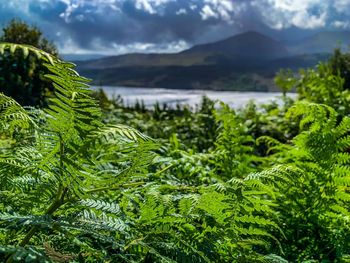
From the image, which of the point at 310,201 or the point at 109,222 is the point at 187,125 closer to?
the point at 310,201

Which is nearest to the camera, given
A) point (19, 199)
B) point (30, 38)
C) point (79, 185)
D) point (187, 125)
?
point (79, 185)

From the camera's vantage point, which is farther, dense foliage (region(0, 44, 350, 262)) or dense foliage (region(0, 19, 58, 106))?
dense foliage (region(0, 19, 58, 106))

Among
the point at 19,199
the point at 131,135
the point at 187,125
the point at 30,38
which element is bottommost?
the point at 187,125

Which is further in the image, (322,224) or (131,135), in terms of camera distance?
(322,224)

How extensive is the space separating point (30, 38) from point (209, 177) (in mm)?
8280

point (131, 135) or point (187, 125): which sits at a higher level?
point (131, 135)

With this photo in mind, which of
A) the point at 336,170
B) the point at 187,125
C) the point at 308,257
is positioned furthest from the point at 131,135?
the point at 187,125

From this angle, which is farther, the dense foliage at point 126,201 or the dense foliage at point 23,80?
the dense foliage at point 23,80

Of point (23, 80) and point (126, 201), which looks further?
point (23, 80)

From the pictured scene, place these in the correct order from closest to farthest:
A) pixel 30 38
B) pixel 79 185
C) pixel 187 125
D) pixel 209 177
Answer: pixel 79 185 → pixel 209 177 → pixel 187 125 → pixel 30 38

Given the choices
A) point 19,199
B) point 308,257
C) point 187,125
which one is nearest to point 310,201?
point 308,257

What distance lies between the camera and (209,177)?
236cm

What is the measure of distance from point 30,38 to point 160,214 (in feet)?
30.1

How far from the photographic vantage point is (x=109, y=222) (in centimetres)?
121
